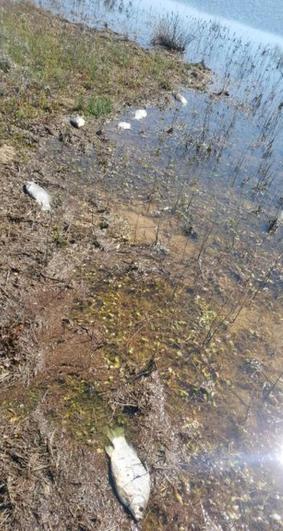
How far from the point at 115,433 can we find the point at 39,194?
191 inches

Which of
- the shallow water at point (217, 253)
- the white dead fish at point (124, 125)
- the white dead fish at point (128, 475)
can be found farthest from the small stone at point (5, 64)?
the white dead fish at point (128, 475)

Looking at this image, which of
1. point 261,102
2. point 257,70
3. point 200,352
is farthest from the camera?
point 257,70

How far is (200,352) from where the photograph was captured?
5.86m

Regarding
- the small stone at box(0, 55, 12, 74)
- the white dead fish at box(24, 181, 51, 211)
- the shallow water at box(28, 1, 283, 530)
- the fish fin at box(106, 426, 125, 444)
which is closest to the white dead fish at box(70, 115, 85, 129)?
the shallow water at box(28, 1, 283, 530)

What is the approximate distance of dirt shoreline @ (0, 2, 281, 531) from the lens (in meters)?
4.08

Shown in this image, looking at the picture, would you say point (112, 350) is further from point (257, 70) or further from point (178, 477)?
point (257, 70)

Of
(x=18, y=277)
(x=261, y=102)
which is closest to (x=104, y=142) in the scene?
(x=18, y=277)

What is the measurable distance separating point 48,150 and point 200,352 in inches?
249

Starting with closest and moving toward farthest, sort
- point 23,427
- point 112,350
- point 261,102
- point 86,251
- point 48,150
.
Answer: point 23,427 < point 112,350 < point 86,251 < point 48,150 < point 261,102

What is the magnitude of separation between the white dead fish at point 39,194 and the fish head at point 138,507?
517 cm

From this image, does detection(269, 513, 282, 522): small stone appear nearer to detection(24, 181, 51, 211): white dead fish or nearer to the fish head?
the fish head

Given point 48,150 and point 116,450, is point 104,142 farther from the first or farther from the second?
point 116,450

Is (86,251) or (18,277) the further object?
(86,251)

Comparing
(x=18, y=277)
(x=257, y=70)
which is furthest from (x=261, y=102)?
(x=18, y=277)
